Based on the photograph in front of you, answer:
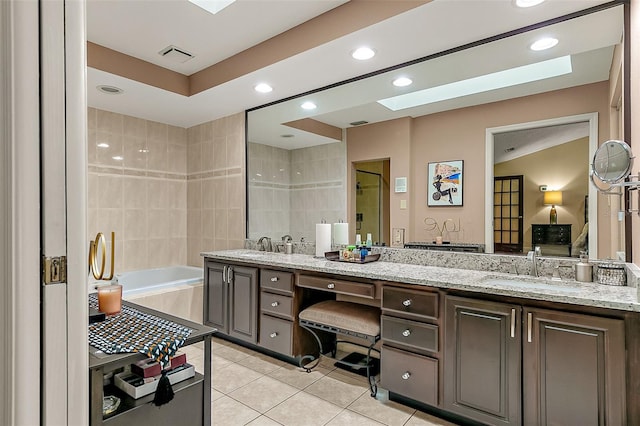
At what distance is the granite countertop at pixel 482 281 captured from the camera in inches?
63.7

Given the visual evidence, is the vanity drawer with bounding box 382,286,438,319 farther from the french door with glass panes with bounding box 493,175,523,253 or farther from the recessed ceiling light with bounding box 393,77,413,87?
the recessed ceiling light with bounding box 393,77,413,87

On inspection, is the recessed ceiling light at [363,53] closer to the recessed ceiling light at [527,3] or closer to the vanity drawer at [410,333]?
the recessed ceiling light at [527,3]

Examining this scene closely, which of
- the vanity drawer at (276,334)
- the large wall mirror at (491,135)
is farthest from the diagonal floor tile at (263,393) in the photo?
the large wall mirror at (491,135)

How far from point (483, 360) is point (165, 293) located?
9.37ft

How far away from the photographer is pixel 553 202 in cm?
221

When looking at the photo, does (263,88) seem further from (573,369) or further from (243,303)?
(573,369)

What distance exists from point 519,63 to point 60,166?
2.63 metres

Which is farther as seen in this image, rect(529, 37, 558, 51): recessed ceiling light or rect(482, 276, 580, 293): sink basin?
rect(529, 37, 558, 51): recessed ceiling light

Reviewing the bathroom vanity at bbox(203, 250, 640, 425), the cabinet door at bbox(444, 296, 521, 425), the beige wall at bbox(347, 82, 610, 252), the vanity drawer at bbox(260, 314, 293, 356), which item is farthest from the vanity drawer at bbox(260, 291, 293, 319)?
the cabinet door at bbox(444, 296, 521, 425)

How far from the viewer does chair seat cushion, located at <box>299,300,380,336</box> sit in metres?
2.40

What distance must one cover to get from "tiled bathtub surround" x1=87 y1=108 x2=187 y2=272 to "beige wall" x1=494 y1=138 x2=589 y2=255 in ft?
12.7

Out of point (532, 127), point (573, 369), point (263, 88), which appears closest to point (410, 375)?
point (573, 369)

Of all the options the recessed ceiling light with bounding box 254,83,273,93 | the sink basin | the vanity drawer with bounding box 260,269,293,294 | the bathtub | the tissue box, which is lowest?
the bathtub

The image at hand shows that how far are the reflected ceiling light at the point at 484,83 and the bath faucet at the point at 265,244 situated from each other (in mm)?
1776
